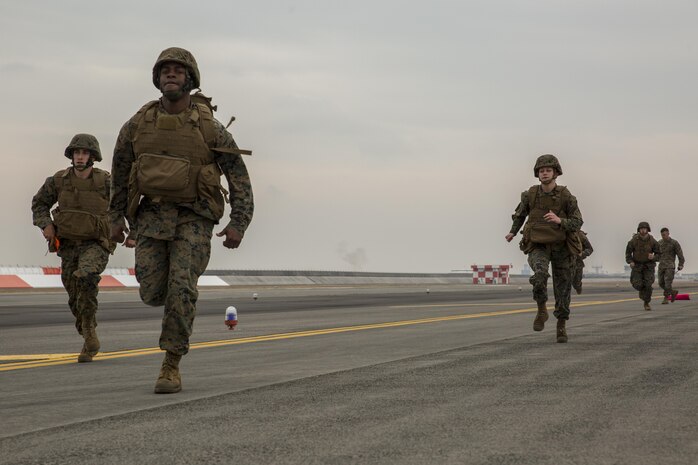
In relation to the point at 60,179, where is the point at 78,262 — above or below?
below

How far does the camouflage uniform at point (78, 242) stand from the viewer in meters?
10.1

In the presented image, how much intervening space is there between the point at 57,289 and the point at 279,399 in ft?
107

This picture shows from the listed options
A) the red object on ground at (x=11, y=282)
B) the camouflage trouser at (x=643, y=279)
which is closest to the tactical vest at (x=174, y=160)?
the camouflage trouser at (x=643, y=279)

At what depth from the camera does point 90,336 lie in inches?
388

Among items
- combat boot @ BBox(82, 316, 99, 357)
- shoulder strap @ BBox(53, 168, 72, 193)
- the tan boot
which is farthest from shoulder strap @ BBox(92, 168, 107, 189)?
the tan boot

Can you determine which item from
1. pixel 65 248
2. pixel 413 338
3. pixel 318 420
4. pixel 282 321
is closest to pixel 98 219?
pixel 65 248

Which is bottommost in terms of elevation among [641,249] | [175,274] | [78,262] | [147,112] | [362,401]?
[362,401]

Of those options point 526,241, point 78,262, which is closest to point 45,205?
point 78,262

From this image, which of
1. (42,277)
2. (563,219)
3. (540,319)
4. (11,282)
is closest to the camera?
(563,219)

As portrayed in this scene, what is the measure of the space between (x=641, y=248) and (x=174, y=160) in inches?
751

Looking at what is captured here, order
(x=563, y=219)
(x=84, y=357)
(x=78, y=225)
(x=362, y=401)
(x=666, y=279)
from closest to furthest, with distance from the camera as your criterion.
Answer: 1. (x=362, y=401)
2. (x=84, y=357)
3. (x=78, y=225)
4. (x=563, y=219)
5. (x=666, y=279)

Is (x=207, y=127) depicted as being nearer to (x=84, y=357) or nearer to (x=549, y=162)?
(x=84, y=357)

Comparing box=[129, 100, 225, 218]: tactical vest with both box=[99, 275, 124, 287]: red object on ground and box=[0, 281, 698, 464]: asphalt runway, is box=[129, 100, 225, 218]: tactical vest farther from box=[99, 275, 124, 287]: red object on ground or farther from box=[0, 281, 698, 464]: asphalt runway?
box=[99, 275, 124, 287]: red object on ground

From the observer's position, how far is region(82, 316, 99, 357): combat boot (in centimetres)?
979
